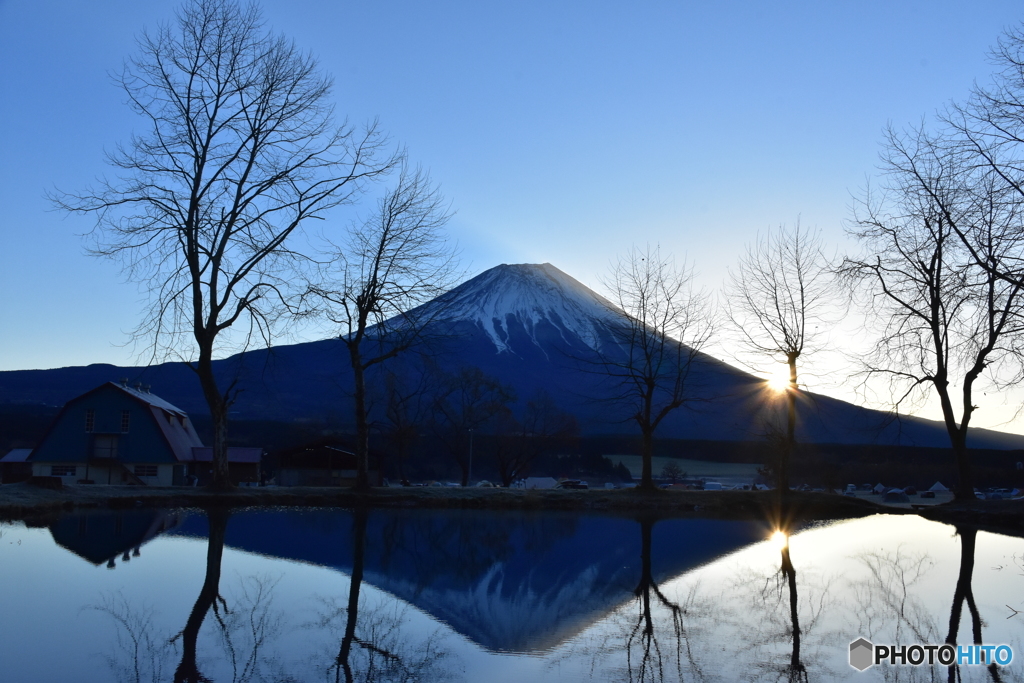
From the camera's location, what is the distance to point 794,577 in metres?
9.65

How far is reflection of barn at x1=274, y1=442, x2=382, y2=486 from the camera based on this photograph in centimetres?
5539

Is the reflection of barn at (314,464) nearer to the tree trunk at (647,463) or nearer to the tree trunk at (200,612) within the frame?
the tree trunk at (647,463)

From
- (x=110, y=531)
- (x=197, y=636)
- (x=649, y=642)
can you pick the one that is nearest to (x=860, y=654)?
(x=649, y=642)

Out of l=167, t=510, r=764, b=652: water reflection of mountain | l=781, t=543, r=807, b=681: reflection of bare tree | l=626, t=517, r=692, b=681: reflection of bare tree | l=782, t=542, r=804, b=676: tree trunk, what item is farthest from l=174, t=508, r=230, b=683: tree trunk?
l=782, t=542, r=804, b=676: tree trunk

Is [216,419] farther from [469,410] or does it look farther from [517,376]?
[517,376]

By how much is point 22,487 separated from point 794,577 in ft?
46.4

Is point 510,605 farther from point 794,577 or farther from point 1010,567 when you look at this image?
point 1010,567

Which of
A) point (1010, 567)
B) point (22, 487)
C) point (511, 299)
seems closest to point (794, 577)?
point (1010, 567)

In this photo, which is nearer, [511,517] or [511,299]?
[511,517]

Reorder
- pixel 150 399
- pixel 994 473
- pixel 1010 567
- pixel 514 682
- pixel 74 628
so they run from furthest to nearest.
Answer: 1. pixel 994 473
2. pixel 150 399
3. pixel 1010 567
4. pixel 74 628
5. pixel 514 682

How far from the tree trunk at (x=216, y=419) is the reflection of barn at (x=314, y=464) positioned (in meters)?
36.1

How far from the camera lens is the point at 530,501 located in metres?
18.8

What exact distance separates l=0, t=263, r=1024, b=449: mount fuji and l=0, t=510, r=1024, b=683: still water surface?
102730 millimetres

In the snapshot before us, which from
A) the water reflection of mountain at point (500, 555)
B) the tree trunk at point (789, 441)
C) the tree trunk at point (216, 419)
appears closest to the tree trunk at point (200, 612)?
the water reflection of mountain at point (500, 555)
